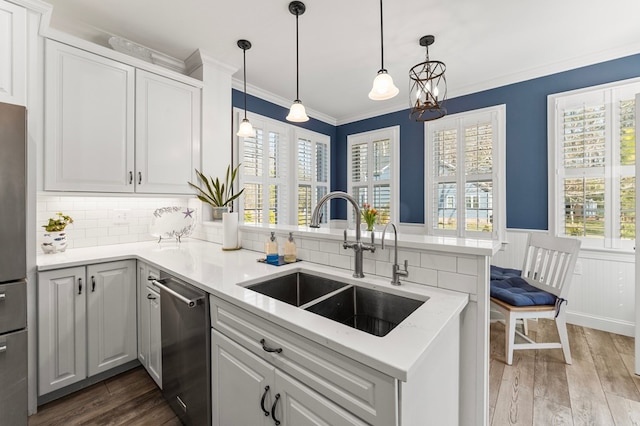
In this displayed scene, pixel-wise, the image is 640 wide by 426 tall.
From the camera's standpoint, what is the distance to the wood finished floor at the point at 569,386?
1646mm

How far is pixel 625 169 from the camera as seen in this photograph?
2.66m

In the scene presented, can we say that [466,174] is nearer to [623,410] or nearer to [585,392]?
[585,392]

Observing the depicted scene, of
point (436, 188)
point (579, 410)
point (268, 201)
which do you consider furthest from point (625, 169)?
point (268, 201)

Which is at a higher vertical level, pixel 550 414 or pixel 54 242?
pixel 54 242

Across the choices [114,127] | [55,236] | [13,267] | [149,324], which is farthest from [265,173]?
[13,267]

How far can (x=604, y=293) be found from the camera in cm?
276

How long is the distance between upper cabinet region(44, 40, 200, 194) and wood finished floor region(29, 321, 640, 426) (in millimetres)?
1457

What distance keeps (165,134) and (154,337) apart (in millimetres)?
1730

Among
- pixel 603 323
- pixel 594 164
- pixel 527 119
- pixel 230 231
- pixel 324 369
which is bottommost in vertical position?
pixel 603 323

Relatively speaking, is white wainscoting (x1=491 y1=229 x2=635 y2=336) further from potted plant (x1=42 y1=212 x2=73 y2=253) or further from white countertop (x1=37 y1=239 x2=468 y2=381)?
potted plant (x1=42 y1=212 x2=73 y2=253)

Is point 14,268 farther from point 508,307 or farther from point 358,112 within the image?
point 358,112

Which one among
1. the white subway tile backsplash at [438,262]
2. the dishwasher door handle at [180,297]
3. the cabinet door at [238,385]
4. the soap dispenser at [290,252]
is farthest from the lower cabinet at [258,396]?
the white subway tile backsplash at [438,262]

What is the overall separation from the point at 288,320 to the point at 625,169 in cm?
359

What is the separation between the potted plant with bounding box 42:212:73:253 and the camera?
2045mm
